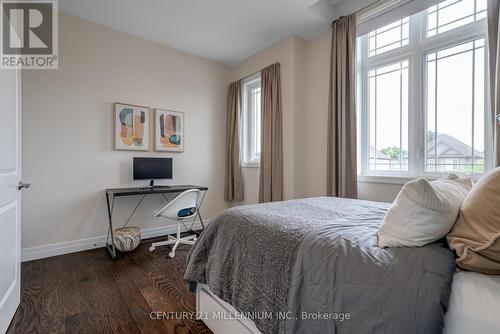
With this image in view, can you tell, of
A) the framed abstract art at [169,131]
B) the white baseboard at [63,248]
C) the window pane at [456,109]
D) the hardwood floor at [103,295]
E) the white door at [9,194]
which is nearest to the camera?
the white door at [9,194]

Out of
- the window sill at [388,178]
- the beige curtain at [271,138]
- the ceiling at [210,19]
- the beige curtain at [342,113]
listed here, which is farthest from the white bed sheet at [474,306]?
the ceiling at [210,19]

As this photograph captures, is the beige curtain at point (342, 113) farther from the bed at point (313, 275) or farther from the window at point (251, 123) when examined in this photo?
the window at point (251, 123)

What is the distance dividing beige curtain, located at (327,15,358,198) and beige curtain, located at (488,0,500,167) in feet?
3.52

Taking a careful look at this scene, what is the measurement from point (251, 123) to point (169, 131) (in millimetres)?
1361

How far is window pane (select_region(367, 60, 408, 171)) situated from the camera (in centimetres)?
248

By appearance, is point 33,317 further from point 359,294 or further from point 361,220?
point 361,220

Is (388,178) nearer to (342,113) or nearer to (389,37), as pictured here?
(342,113)

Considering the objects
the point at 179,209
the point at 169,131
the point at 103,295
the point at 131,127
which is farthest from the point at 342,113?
the point at 103,295

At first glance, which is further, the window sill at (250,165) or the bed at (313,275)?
the window sill at (250,165)

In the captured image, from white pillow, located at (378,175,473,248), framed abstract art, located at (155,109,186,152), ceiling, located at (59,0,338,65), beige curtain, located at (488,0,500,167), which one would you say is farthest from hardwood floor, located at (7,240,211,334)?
ceiling, located at (59,0,338,65)

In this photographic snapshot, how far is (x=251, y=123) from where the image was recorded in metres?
4.06

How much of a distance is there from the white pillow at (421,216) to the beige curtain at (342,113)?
1783 millimetres

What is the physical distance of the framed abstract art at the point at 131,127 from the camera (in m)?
3.12

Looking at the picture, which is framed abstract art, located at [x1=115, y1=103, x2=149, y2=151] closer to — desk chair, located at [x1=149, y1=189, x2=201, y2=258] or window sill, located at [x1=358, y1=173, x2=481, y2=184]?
desk chair, located at [x1=149, y1=189, x2=201, y2=258]
